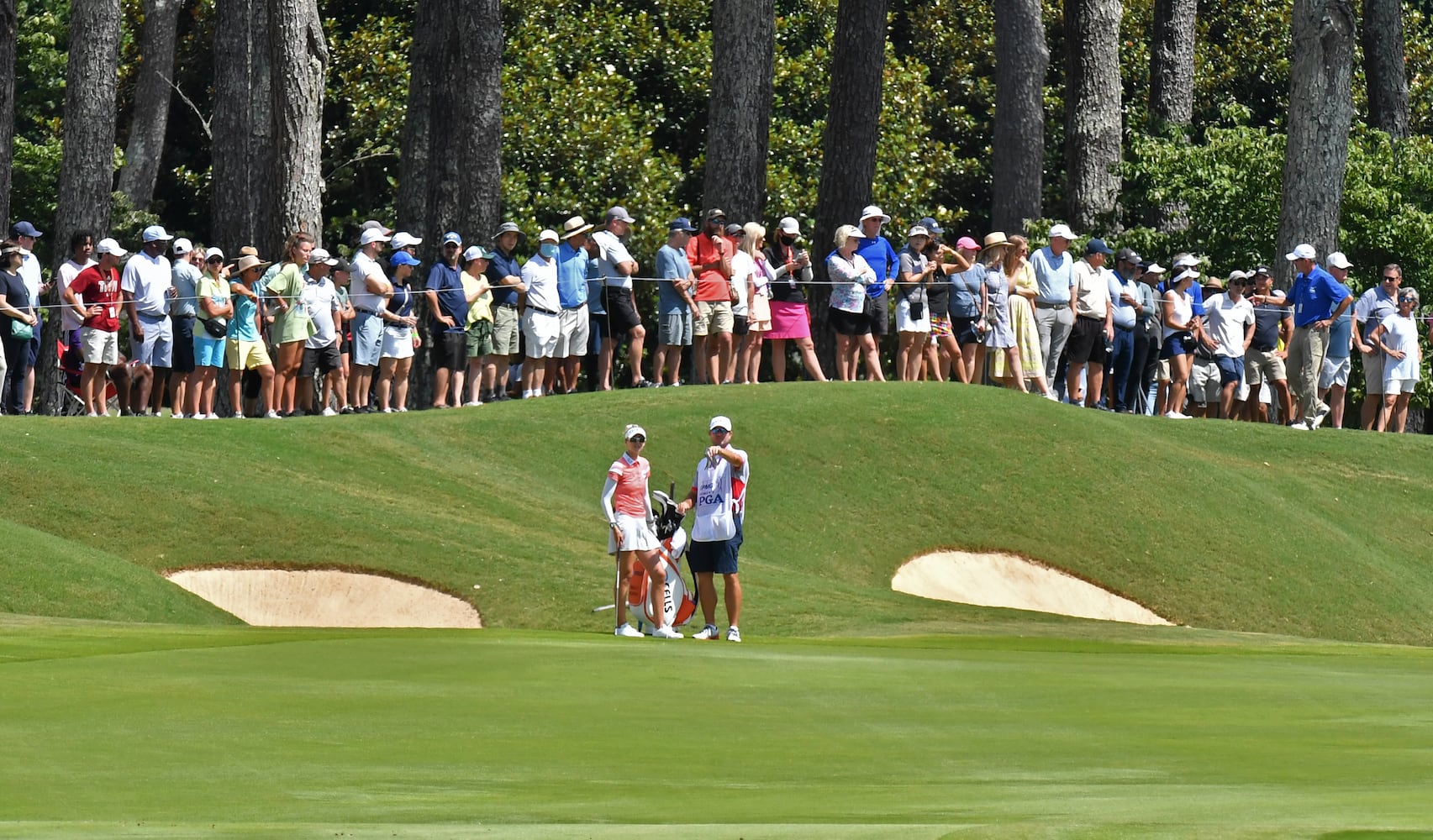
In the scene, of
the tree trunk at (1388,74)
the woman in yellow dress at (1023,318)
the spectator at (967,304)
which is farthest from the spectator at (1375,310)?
the tree trunk at (1388,74)

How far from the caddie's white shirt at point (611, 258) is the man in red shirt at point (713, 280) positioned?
81 cm

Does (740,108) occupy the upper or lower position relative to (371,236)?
upper

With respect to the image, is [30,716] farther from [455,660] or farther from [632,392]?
[632,392]

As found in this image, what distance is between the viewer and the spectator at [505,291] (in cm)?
2425

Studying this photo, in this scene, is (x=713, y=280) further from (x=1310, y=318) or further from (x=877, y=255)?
(x=1310, y=318)

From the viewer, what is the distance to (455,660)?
12.4m

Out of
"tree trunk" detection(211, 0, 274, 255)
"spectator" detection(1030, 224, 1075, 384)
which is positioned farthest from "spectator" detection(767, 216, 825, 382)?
"tree trunk" detection(211, 0, 274, 255)

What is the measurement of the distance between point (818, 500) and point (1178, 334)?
6.47 meters

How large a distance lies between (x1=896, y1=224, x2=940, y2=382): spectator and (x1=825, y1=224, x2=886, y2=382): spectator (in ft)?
1.23

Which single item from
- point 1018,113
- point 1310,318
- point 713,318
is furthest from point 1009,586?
point 1018,113

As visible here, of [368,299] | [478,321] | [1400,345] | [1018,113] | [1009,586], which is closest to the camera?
[1009,586]

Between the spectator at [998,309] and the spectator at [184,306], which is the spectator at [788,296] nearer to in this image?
the spectator at [998,309]

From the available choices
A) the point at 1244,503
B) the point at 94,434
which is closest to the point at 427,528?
the point at 94,434

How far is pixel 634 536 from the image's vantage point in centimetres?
1720
